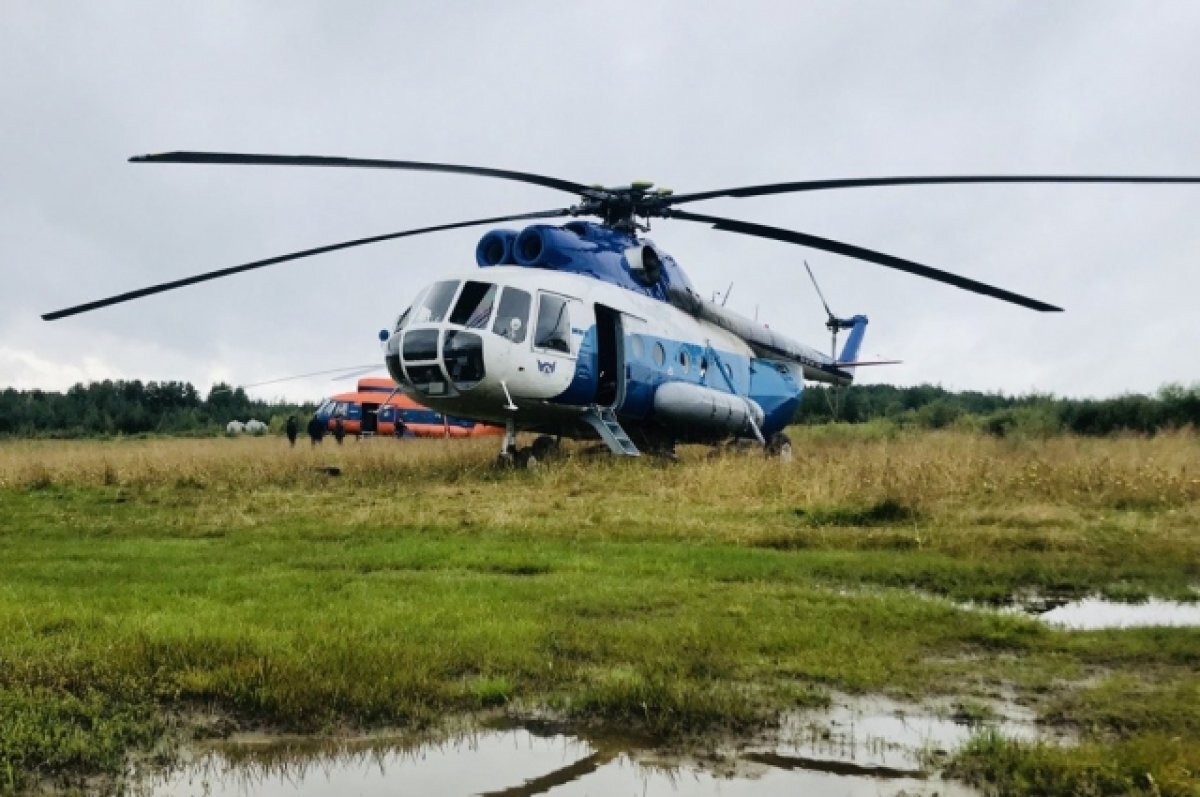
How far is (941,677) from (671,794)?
6.52ft

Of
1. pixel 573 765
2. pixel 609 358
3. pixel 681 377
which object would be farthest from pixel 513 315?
pixel 573 765

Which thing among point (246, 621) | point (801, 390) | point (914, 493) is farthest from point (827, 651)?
point (801, 390)

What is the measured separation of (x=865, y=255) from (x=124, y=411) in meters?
67.6

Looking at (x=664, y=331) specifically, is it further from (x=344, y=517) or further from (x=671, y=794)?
(x=671, y=794)

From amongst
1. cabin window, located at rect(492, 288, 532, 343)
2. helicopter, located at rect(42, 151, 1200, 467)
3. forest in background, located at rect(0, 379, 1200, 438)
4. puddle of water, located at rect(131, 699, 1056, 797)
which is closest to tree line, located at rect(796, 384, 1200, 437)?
forest in background, located at rect(0, 379, 1200, 438)

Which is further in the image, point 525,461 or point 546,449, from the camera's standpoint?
point 546,449

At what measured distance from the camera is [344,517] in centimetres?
1135

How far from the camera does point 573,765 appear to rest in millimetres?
3750

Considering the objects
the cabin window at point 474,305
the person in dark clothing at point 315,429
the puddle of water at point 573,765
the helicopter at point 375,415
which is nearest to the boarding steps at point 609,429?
the cabin window at point 474,305

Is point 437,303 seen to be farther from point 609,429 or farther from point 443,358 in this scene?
point 609,429

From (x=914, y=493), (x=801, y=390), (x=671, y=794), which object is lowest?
(x=671, y=794)

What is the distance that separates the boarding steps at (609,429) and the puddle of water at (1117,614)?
31.8ft

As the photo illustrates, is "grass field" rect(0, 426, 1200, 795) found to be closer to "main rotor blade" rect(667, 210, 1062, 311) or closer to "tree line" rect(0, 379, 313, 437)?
"main rotor blade" rect(667, 210, 1062, 311)

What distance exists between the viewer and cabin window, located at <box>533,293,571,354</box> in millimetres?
15195
